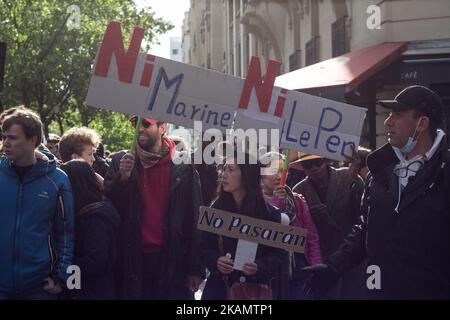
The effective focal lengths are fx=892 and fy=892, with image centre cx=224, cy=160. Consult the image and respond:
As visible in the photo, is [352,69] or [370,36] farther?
[370,36]

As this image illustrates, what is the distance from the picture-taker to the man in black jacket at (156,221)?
5.93 meters

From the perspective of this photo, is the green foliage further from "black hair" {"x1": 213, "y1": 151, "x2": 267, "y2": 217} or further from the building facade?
"black hair" {"x1": 213, "y1": 151, "x2": 267, "y2": 217}

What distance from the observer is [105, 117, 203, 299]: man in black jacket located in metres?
5.93

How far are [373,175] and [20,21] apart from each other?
76.7 ft

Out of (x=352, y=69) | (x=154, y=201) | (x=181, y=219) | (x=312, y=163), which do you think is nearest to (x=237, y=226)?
(x=181, y=219)

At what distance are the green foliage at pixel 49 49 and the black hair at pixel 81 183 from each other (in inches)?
825

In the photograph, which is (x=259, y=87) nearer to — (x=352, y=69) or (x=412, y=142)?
(x=412, y=142)

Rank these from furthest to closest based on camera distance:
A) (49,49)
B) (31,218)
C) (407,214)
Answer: (49,49) → (31,218) → (407,214)

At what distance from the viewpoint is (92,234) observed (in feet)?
18.7

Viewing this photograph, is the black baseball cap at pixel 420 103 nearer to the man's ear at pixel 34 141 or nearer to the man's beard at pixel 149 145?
the man's beard at pixel 149 145

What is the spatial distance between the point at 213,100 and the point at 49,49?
22.2 metres

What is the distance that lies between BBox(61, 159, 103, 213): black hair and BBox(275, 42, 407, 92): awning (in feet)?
21.8
